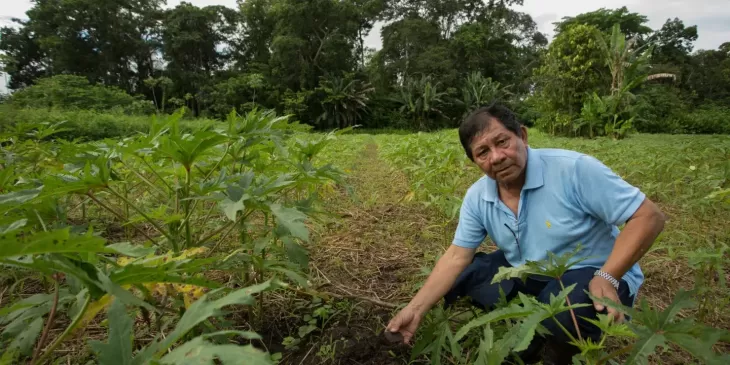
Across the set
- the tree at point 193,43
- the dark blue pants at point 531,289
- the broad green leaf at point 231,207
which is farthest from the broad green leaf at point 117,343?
the tree at point 193,43

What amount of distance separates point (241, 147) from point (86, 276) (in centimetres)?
86

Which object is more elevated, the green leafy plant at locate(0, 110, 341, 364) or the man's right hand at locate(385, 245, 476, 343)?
the green leafy plant at locate(0, 110, 341, 364)

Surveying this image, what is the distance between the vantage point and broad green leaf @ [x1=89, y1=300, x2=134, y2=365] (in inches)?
23.9

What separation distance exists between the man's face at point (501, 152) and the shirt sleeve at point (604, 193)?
23 cm

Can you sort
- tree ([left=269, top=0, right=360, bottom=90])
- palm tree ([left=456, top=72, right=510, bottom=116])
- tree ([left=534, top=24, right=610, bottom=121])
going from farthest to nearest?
tree ([left=269, top=0, right=360, bottom=90]) < palm tree ([left=456, top=72, right=510, bottom=116]) < tree ([left=534, top=24, right=610, bottom=121])

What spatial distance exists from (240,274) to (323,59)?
28.3 m

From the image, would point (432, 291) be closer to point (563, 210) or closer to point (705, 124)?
point (563, 210)

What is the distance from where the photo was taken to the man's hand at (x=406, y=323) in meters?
1.46

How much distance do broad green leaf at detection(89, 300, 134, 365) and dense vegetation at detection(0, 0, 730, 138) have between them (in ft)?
80.1

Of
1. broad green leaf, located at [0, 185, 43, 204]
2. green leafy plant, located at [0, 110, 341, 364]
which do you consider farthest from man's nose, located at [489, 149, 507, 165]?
broad green leaf, located at [0, 185, 43, 204]

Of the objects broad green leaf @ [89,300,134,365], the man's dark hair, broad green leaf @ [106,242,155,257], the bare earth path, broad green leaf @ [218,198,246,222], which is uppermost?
the man's dark hair

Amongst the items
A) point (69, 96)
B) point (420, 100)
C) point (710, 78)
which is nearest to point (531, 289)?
point (69, 96)

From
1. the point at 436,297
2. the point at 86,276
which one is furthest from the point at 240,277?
the point at 86,276

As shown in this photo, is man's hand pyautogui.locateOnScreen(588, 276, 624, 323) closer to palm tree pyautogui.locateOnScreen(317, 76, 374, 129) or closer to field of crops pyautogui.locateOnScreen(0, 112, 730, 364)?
field of crops pyautogui.locateOnScreen(0, 112, 730, 364)
